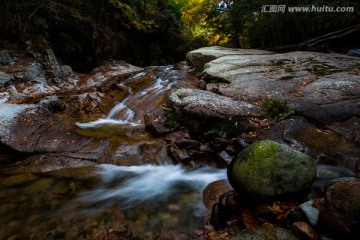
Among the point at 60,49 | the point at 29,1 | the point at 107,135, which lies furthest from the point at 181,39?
the point at 107,135

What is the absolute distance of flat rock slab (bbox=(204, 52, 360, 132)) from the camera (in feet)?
17.9

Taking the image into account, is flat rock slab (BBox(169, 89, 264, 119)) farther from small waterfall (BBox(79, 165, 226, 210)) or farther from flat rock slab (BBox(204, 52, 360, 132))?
small waterfall (BBox(79, 165, 226, 210))

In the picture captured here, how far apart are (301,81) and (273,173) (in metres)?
5.11

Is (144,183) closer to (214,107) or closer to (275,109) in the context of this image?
(214,107)

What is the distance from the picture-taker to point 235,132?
525cm

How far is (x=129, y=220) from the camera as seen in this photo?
3740 millimetres

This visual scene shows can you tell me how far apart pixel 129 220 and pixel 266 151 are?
7.84ft

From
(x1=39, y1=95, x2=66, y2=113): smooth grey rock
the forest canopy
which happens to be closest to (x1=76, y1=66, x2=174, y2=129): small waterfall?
(x1=39, y1=95, x2=66, y2=113): smooth grey rock

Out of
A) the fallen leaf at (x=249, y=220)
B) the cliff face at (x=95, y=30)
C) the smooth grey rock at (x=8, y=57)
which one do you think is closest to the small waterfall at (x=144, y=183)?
the fallen leaf at (x=249, y=220)

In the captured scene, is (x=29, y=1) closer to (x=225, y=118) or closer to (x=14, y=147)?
(x=14, y=147)

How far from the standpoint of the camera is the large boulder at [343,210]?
7.06 ft

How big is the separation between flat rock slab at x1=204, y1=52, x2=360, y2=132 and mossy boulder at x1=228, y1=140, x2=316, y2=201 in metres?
2.52

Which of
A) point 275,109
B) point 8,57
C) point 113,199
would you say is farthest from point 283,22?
point 8,57

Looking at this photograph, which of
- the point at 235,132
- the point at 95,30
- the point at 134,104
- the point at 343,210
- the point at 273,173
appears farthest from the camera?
the point at 95,30
